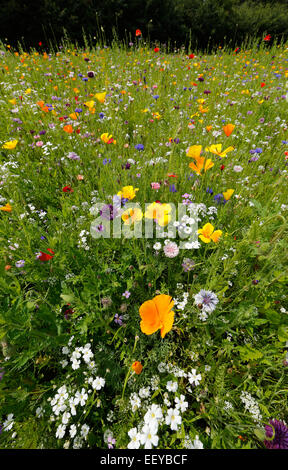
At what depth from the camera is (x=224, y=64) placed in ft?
16.5

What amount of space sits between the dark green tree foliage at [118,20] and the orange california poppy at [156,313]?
6556mm

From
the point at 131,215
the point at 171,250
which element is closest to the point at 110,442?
the point at 171,250

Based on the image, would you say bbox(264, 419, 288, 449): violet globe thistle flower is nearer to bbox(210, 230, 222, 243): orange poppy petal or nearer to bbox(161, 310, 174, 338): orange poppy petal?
bbox(161, 310, 174, 338): orange poppy petal

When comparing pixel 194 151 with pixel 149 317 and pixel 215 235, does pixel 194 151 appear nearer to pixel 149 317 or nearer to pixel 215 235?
pixel 215 235

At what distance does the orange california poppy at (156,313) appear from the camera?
40.8 inches

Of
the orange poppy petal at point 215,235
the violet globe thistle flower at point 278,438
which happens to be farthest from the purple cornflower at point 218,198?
the violet globe thistle flower at point 278,438

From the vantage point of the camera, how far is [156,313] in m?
1.10

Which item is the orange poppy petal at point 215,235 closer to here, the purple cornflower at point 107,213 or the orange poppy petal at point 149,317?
the orange poppy petal at point 149,317

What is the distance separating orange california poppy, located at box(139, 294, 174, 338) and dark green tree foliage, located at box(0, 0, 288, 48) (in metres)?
6.56

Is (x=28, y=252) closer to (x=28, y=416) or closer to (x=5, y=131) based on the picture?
(x=28, y=416)

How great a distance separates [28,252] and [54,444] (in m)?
1.11

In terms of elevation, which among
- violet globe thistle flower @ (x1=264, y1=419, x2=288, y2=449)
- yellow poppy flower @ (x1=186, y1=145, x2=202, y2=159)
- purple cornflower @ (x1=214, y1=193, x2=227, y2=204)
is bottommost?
violet globe thistle flower @ (x1=264, y1=419, x2=288, y2=449)

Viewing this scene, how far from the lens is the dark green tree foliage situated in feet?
22.9

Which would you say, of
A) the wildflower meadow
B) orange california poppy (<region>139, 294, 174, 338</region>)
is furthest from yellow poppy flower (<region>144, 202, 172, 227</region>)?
orange california poppy (<region>139, 294, 174, 338</region>)
